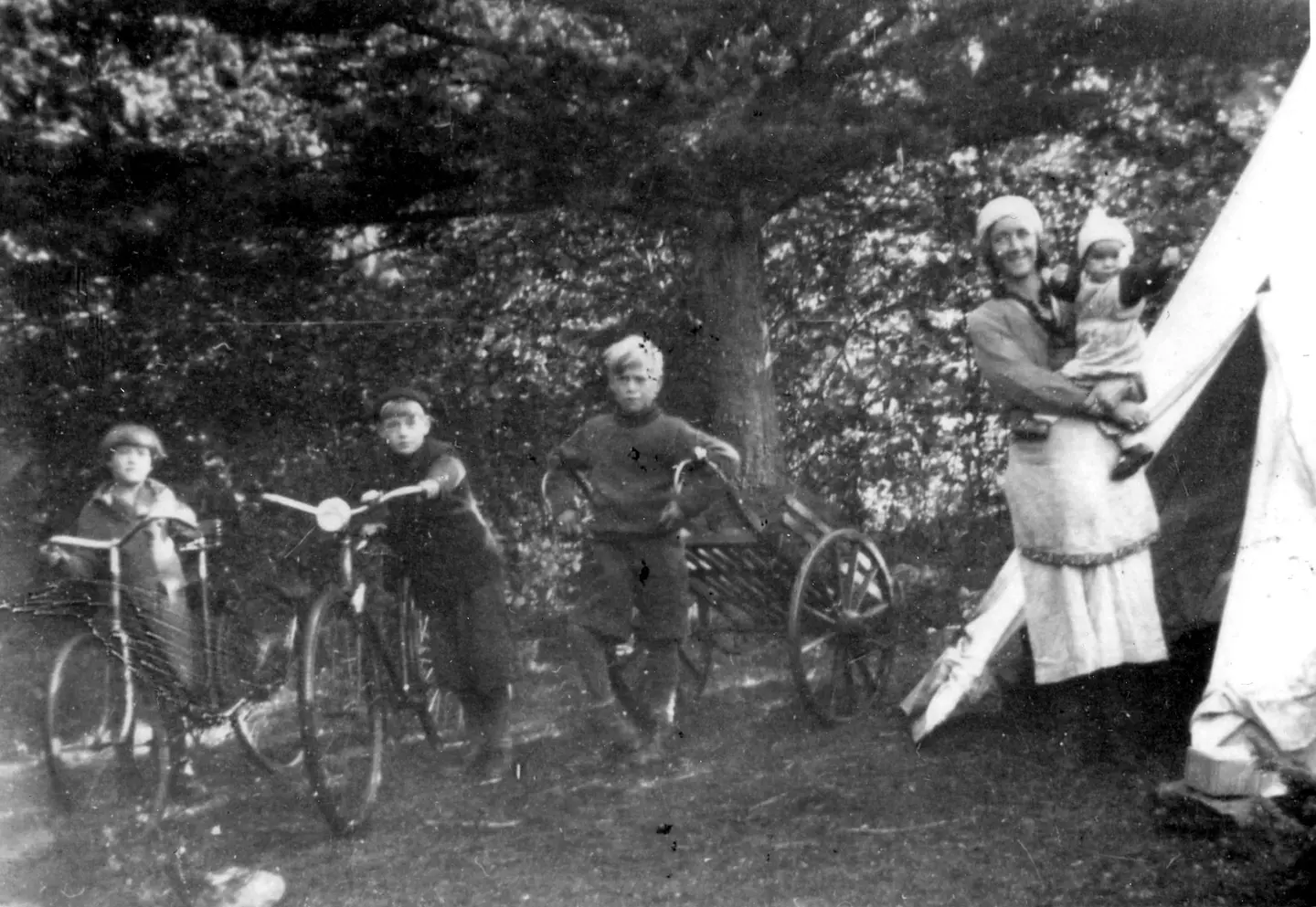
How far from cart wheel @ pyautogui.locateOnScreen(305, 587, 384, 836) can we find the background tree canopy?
1.46 feet

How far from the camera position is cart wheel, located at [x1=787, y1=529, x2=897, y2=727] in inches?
165

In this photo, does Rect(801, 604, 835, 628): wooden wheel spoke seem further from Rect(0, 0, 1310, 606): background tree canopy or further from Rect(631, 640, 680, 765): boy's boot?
Rect(631, 640, 680, 765): boy's boot

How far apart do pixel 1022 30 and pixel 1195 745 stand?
2245 millimetres

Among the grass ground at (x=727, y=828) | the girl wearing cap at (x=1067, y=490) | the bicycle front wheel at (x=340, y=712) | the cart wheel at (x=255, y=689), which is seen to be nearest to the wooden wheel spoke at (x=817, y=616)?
the grass ground at (x=727, y=828)

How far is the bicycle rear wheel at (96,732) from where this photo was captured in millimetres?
3504

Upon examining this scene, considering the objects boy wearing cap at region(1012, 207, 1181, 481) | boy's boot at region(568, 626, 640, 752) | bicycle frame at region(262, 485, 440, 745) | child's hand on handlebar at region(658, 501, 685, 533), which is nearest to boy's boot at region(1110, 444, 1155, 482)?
boy wearing cap at region(1012, 207, 1181, 481)

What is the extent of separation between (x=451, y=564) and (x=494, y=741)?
55 centimetres

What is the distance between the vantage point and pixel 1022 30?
3.98m

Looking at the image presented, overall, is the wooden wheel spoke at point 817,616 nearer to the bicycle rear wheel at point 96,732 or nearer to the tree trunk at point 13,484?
the bicycle rear wheel at point 96,732

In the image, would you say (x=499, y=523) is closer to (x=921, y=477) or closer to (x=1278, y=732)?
(x=921, y=477)

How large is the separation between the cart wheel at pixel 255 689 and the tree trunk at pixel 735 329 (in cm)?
144

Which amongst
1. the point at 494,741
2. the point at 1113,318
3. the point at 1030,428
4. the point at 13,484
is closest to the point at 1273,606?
the point at 1030,428

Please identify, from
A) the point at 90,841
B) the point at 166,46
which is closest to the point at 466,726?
the point at 90,841

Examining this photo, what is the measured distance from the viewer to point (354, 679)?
3691 mm
